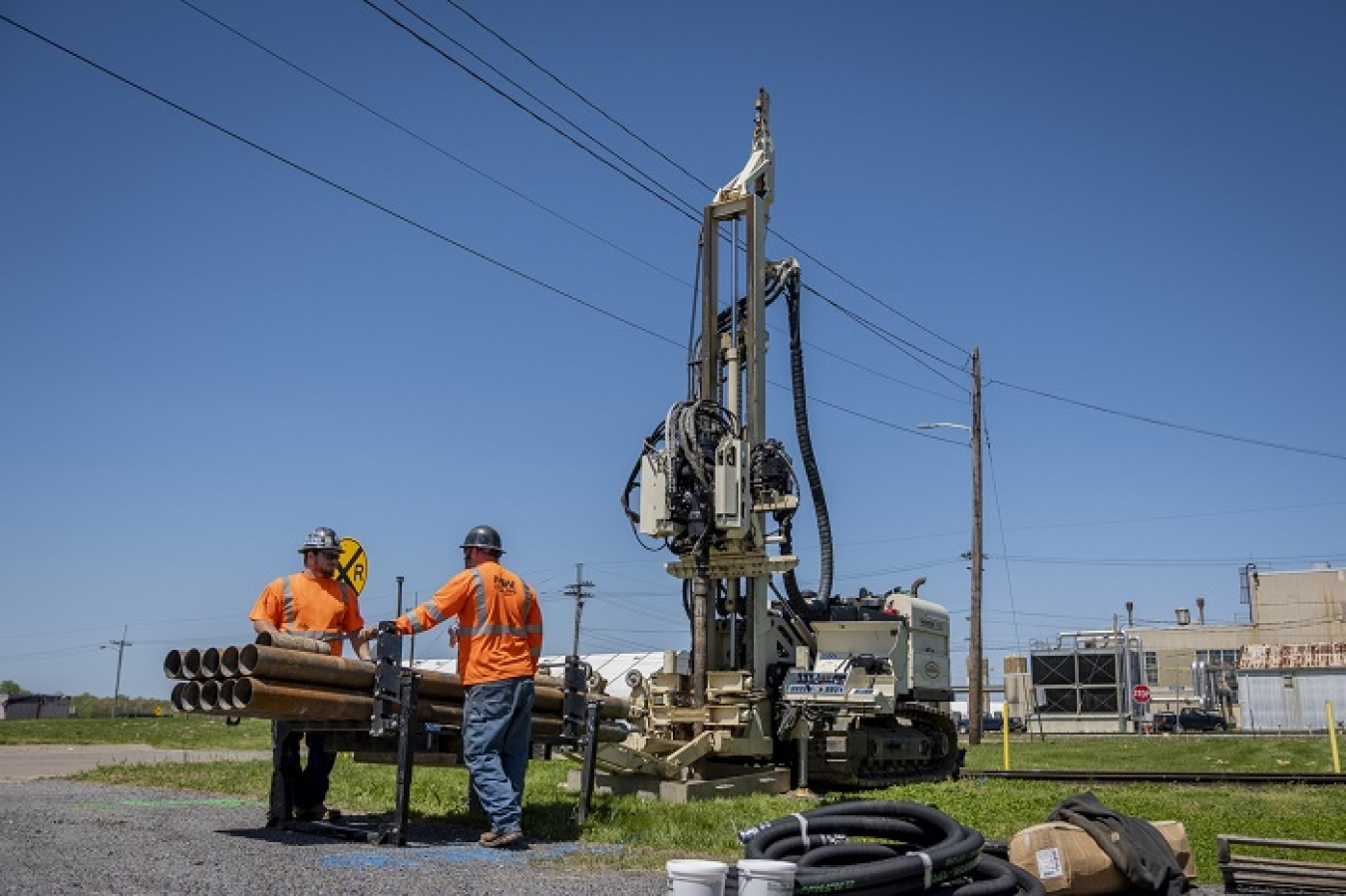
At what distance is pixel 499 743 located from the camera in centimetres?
821

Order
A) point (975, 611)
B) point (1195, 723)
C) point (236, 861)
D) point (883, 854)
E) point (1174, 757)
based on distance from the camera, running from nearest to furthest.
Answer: point (883, 854) → point (236, 861) → point (1174, 757) → point (975, 611) → point (1195, 723)

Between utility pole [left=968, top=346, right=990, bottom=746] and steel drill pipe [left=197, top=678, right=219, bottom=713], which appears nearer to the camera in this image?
steel drill pipe [left=197, top=678, right=219, bottom=713]

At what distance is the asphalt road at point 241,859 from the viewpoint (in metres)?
6.02

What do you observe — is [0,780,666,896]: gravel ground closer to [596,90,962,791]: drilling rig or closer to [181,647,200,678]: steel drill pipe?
[181,647,200,678]: steel drill pipe

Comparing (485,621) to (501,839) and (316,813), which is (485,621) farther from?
(316,813)

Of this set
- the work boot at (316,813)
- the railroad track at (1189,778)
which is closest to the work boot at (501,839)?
the work boot at (316,813)

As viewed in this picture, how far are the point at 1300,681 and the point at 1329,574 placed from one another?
2798cm

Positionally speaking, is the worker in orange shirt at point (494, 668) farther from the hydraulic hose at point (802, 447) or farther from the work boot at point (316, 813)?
the hydraulic hose at point (802, 447)

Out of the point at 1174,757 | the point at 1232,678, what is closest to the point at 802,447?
the point at 1174,757

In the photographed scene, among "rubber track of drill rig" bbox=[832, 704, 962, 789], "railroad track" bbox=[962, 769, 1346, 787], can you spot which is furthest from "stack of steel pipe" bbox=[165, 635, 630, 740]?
"railroad track" bbox=[962, 769, 1346, 787]

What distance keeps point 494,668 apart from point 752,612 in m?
6.58

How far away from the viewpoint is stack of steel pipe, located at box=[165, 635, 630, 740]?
24.1 feet

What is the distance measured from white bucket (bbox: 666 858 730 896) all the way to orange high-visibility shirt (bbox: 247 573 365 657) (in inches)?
175

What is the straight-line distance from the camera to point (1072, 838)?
20.5ft
